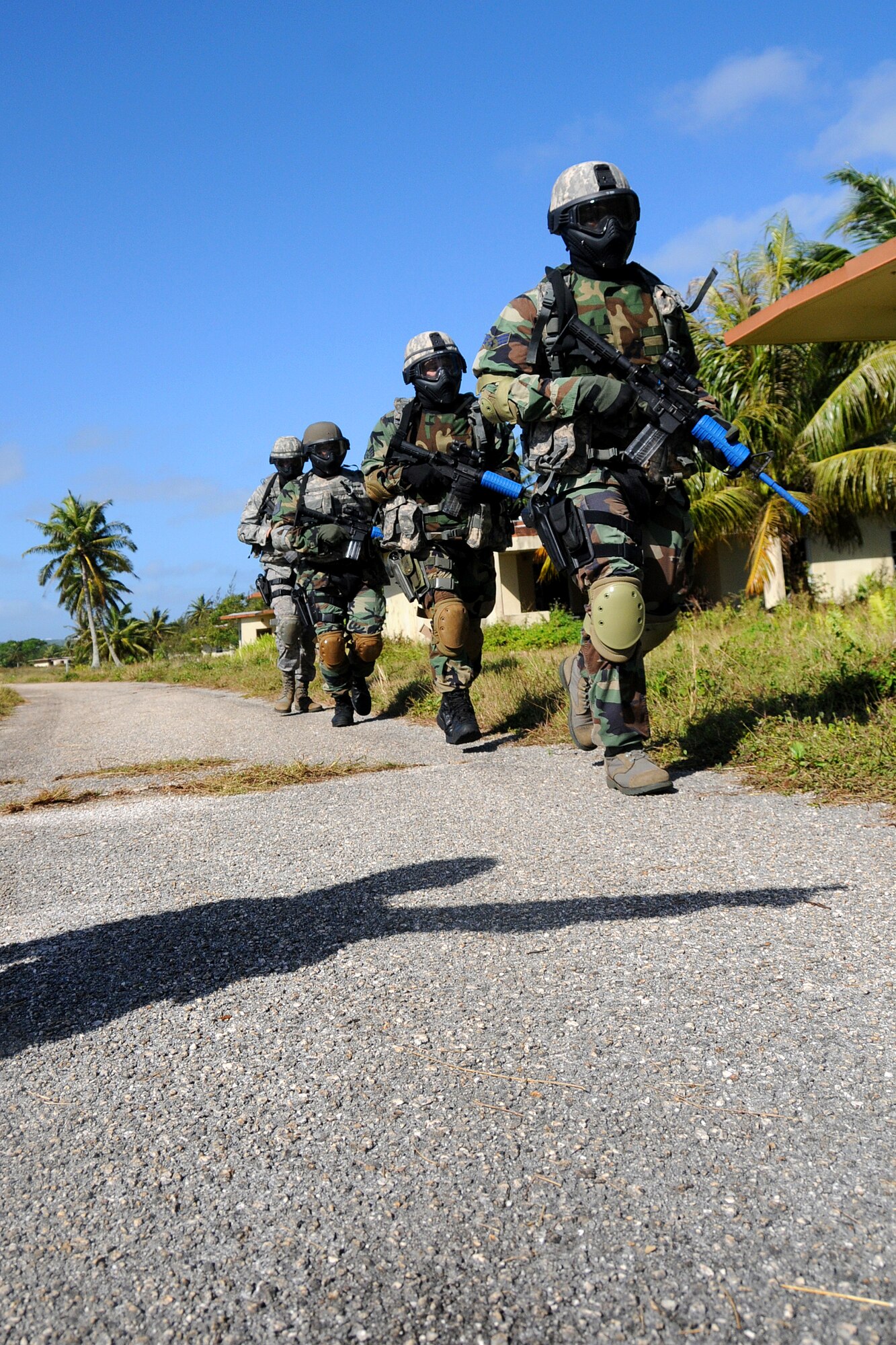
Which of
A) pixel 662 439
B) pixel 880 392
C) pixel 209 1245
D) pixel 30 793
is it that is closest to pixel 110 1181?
pixel 209 1245

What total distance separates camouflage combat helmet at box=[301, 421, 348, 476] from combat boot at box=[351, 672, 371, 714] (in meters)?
1.64

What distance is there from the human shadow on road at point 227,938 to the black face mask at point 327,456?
5889mm

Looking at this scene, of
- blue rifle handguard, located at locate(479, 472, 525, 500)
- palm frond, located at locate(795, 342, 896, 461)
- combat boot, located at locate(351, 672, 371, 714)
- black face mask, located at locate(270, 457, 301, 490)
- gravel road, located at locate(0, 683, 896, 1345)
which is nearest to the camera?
gravel road, located at locate(0, 683, 896, 1345)

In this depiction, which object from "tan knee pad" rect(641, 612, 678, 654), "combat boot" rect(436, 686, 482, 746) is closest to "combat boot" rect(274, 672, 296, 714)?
"combat boot" rect(436, 686, 482, 746)

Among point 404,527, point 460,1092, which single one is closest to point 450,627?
point 404,527

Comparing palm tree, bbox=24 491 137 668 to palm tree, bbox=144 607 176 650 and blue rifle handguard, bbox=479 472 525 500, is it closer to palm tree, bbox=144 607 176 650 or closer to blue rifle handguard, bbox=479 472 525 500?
palm tree, bbox=144 607 176 650

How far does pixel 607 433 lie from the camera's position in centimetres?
432

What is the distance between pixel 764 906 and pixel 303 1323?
161 centimetres

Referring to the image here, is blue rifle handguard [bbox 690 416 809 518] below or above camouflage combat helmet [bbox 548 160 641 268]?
below

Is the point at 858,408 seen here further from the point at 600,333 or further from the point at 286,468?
the point at 600,333

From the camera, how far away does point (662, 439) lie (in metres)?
4.24

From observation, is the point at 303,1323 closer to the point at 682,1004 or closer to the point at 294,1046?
the point at 294,1046

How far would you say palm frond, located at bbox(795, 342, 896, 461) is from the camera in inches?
766

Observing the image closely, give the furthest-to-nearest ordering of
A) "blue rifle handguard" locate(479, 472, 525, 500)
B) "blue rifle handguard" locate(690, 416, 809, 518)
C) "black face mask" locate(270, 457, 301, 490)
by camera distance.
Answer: "black face mask" locate(270, 457, 301, 490), "blue rifle handguard" locate(479, 472, 525, 500), "blue rifle handguard" locate(690, 416, 809, 518)
